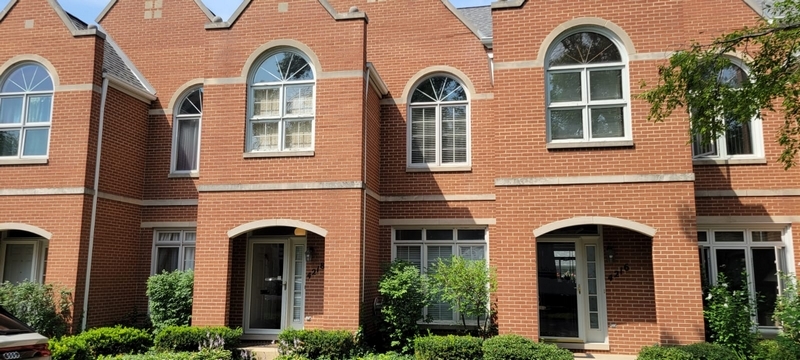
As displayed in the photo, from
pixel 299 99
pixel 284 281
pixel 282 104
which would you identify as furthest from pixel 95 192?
pixel 299 99

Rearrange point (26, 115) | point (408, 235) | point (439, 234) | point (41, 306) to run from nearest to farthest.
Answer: point (41, 306) → point (26, 115) → point (439, 234) → point (408, 235)

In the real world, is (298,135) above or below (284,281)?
above

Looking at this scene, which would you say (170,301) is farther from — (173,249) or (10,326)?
(10,326)

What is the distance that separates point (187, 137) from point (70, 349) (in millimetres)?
6450

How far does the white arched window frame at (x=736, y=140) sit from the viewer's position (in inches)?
476

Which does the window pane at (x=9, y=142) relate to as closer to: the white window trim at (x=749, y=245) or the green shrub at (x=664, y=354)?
the green shrub at (x=664, y=354)

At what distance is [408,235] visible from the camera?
13.5 meters

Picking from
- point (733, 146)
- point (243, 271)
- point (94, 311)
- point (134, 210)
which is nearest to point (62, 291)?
point (94, 311)

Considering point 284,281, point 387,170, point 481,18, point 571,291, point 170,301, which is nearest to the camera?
point 571,291

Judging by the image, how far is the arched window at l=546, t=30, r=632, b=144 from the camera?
10.6 metres

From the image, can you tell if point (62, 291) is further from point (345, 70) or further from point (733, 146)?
point (733, 146)

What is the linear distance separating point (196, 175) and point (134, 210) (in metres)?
1.80

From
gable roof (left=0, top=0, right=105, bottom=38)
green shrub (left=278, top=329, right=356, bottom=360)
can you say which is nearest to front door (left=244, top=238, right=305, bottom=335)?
green shrub (left=278, top=329, right=356, bottom=360)

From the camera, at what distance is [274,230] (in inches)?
523
